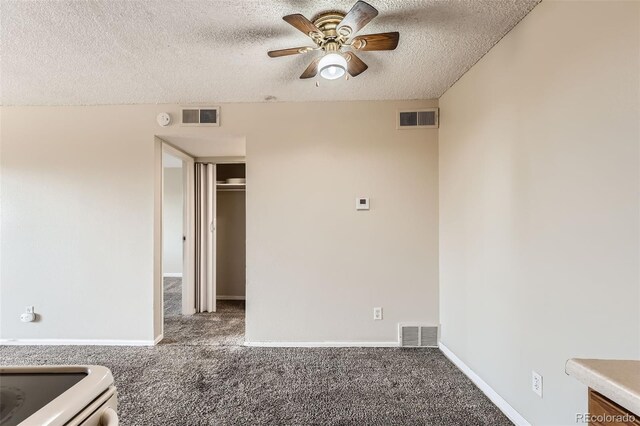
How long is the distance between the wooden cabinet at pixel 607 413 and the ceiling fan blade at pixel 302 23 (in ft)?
6.18

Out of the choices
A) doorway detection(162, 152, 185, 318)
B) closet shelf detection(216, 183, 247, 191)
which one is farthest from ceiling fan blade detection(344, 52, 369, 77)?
doorway detection(162, 152, 185, 318)

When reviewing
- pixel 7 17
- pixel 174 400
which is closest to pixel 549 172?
pixel 174 400

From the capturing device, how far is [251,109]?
306 centimetres

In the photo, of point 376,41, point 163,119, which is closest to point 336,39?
point 376,41

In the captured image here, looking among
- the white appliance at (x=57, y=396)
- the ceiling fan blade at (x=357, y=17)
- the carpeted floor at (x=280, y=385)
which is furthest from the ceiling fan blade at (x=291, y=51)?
the carpeted floor at (x=280, y=385)

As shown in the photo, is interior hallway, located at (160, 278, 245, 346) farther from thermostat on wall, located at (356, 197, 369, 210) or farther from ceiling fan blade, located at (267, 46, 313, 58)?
ceiling fan blade, located at (267, 46, 313, 58)

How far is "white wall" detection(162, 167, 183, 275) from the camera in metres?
6.64

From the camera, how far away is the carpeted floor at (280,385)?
1920mm

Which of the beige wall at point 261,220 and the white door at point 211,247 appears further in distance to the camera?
the white door at point 211,247

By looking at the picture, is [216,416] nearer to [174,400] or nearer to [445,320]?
[174,400]

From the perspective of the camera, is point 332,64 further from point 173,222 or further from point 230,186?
→ point 173,222

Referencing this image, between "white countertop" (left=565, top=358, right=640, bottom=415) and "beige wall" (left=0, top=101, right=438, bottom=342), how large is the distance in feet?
7.47

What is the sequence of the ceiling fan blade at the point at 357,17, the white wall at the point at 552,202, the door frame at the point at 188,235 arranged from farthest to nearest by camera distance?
the door frame at the point at 188,235, the ceiling fan blade at the point at 357,17, the white wall at the point at 552,202

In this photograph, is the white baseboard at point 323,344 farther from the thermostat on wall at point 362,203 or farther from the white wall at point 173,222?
the white wall at point 173,222
